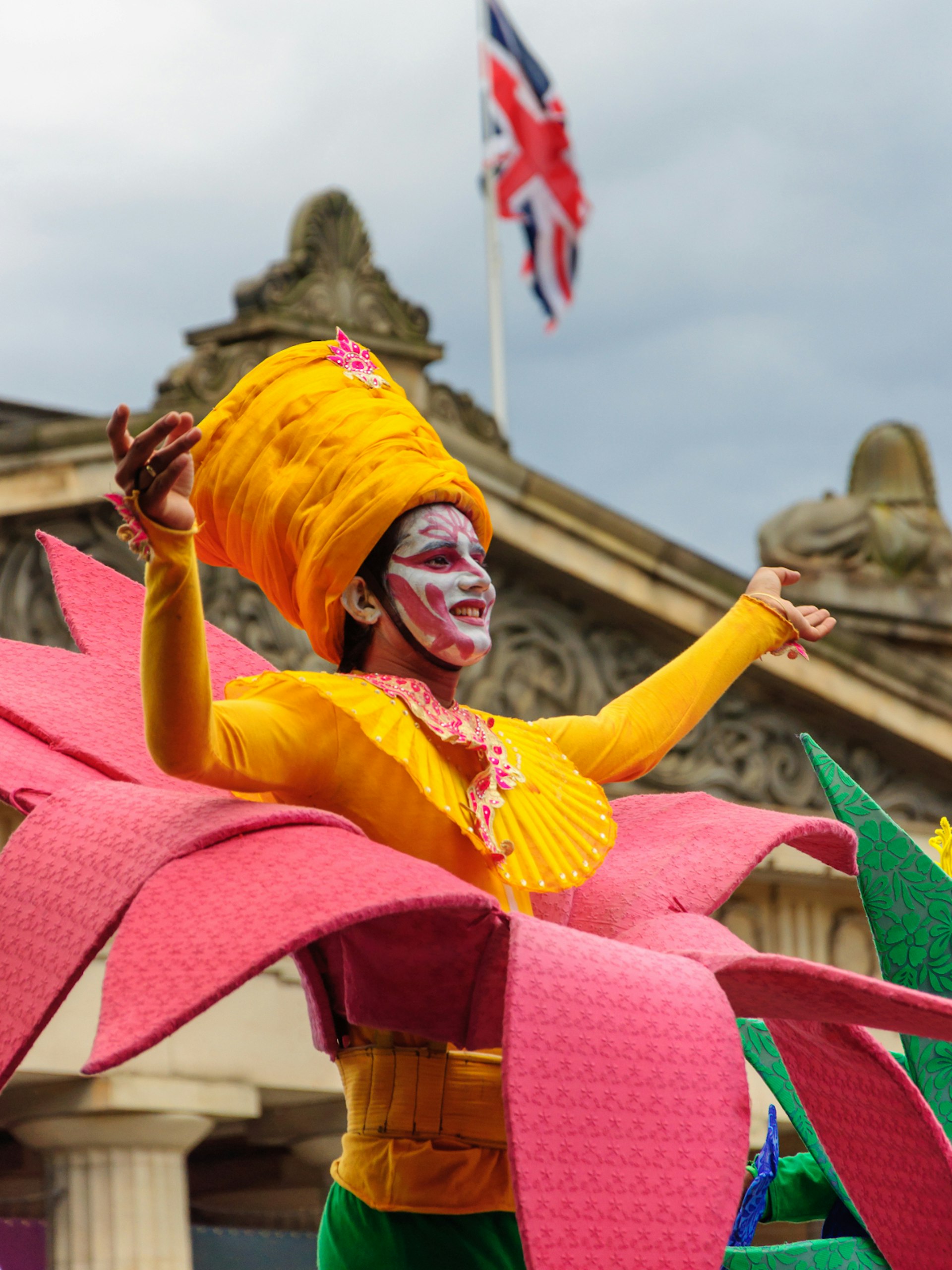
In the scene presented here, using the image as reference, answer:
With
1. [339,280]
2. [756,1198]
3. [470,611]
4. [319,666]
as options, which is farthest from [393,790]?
[339,280]

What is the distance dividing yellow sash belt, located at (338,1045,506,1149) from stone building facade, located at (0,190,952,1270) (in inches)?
271

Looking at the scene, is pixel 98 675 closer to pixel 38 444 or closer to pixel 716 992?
pixel 716 992

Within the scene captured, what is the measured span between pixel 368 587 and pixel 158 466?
1.64 ft

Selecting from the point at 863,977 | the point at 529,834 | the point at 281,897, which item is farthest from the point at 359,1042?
the point at 863,977

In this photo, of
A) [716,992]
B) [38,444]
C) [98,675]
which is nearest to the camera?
[716,992]

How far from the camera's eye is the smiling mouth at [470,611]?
8.36 feet

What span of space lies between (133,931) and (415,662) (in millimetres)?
617

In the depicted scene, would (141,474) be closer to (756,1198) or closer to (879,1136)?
(879,1136)

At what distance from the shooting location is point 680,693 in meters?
2.83

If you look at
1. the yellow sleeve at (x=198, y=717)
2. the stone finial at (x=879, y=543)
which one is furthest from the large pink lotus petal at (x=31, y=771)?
the stone finial at (x=879, y=543)

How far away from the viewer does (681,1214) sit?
2014 millimetres

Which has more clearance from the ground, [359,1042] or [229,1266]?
[359,1042]

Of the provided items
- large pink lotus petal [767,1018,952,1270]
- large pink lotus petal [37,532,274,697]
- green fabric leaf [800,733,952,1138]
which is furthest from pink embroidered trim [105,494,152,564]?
green fabric leaf [800,733,952,1138]

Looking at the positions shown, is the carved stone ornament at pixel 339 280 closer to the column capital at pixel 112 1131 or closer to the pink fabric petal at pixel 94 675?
the column capital at pixel 112 1131
